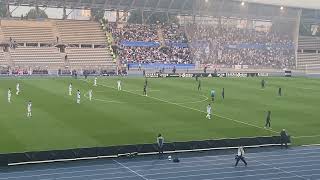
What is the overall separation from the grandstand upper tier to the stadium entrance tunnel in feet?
171

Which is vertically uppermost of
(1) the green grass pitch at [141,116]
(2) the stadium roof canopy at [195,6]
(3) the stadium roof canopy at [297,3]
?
(3) the stadium roof canopy at [297,3]

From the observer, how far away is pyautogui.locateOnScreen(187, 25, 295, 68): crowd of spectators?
3556 inches

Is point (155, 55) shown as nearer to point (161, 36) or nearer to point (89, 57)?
point (161, 36)

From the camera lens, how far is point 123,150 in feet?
78.7

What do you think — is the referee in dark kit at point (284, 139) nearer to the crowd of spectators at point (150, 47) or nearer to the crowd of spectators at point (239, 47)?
the crowd of spectators at point (150, 47)

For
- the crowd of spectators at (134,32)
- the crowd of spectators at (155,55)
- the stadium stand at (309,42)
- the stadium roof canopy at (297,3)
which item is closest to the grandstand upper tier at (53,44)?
the crowd of spectators at (134,32)

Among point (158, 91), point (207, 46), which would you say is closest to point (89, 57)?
point (207, 46)

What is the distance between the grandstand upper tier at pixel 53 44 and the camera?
75125 millimetres

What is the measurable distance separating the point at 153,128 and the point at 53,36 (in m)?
53.7

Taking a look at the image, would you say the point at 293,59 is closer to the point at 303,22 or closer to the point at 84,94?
the point at 303,22

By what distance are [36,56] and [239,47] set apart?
126ft

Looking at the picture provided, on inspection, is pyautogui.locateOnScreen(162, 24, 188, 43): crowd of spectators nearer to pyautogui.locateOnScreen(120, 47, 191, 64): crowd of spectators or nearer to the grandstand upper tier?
pyautogui.locateOnScreen(120, 47, 191, 64): crowd of spectators

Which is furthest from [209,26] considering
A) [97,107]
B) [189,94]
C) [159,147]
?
[159,147]

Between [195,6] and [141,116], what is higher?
[195,6]
